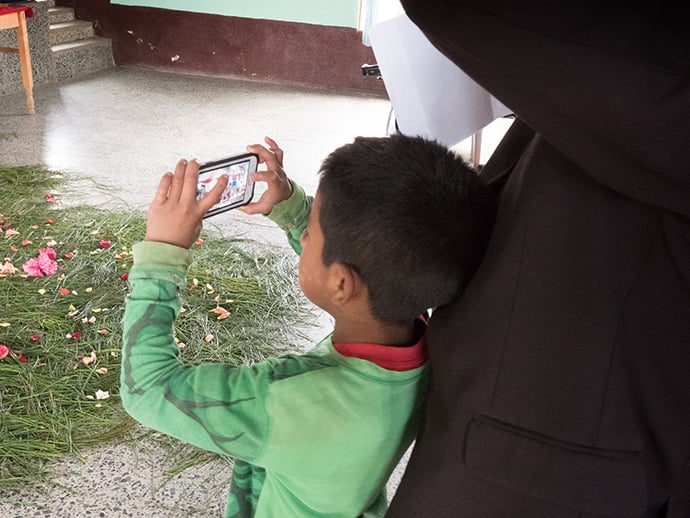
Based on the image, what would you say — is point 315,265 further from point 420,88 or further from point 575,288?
point 420,88

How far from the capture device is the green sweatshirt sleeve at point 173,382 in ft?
2.82

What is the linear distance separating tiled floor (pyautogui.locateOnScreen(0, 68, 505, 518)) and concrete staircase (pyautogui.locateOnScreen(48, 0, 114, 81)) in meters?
0.14

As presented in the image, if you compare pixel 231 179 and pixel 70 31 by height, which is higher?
pixel 231 179

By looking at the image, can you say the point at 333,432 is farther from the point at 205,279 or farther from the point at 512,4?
the point at 205,279

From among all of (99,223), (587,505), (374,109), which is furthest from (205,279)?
(374,109)

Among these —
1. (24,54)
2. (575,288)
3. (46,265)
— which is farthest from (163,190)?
(24,54)

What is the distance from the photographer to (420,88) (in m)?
1.20

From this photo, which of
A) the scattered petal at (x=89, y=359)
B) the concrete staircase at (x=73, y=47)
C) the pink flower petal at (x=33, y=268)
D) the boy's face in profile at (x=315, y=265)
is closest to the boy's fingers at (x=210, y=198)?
the boy's face in profile at (x=315, y=265)

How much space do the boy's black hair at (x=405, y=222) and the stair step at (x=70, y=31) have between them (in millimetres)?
5591

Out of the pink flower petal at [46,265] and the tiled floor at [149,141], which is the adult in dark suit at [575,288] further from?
the pink flower petal at [46,265]

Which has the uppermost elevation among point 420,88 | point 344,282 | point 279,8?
point 420,88

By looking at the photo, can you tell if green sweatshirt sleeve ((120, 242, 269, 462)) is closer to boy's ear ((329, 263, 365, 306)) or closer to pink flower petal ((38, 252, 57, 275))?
boy's ear ((329, 263, 365, 306))

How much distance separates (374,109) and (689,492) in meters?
5.08

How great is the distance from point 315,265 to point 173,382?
0.68ft
